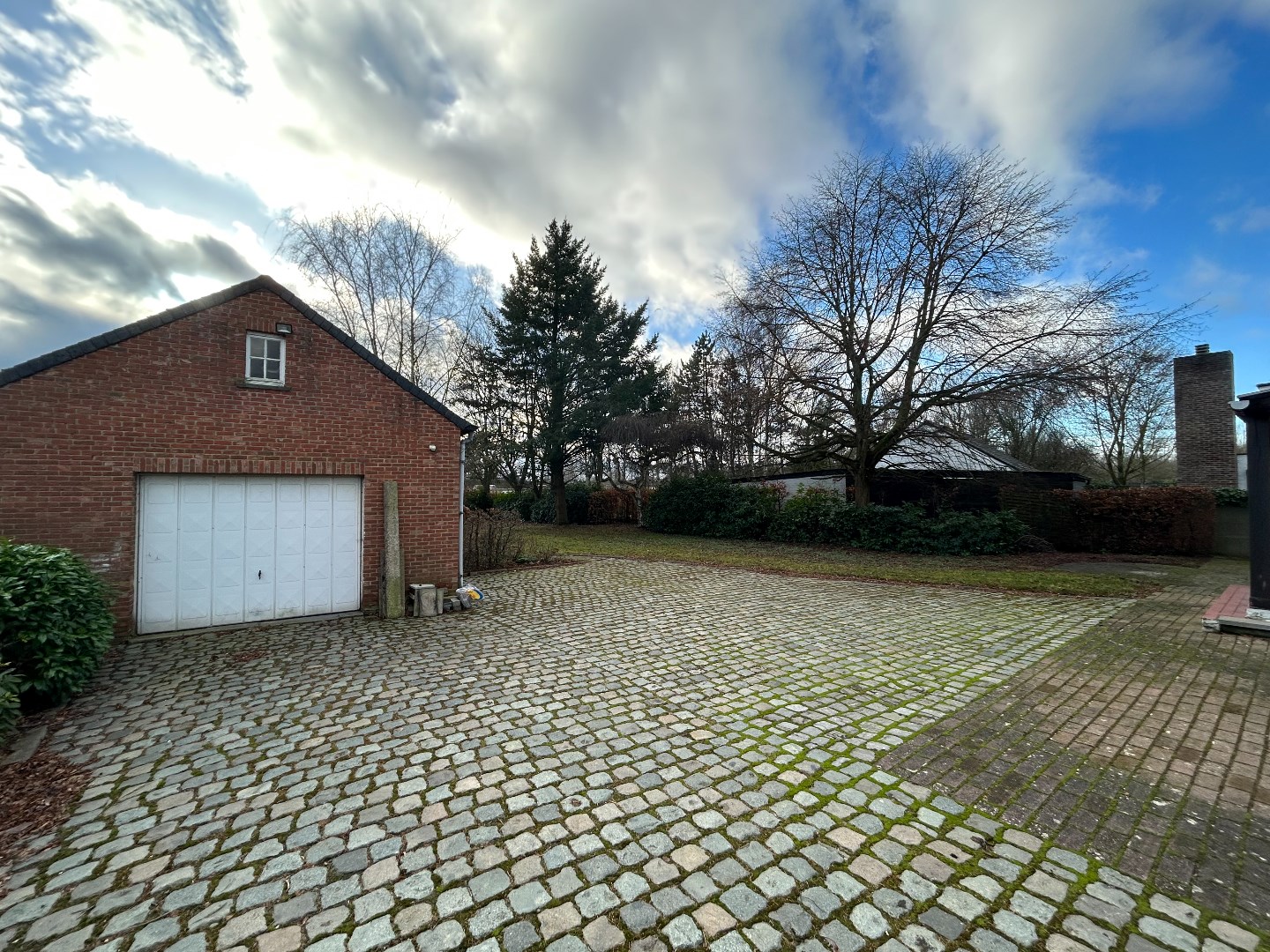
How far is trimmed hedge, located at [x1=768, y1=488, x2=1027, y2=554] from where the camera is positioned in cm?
1407

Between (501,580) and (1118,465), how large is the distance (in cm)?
2643

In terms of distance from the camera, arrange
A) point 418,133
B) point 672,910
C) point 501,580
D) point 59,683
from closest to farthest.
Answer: point 672,910, point 59,683, point 418,133, point 501,580

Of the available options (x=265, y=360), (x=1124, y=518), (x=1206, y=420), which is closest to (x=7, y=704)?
(x=265, y=360)

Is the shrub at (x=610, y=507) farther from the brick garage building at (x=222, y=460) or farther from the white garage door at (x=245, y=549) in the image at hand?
the white garage door at (x=245, y=549)

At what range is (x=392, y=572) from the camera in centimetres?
759

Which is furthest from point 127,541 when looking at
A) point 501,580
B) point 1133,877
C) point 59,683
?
point 1133,877

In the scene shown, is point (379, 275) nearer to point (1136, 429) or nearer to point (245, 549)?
Result: point (245, 549)

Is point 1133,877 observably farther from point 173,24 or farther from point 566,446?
point 566,446

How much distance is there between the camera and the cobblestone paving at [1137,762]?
253 cm

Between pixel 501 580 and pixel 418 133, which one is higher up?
pixel 418 133

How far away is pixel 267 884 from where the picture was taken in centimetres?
237

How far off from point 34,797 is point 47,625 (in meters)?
1.86

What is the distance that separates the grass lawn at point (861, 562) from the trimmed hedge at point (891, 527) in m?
0.45

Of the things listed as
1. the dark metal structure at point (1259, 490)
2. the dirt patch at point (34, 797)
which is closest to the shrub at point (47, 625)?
the dirt patch at point (34, 797)
